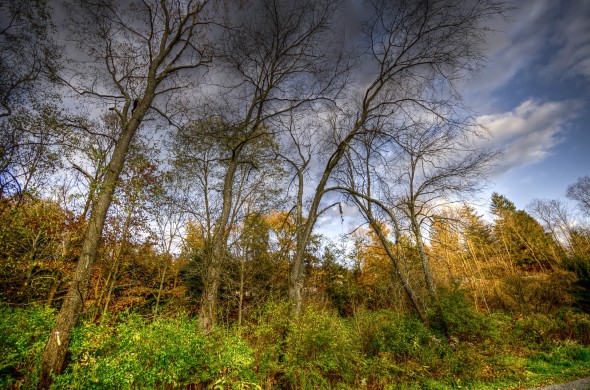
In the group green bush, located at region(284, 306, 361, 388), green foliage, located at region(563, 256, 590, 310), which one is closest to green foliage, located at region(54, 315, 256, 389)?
green bush, located at region(284, 306, 361, 388)

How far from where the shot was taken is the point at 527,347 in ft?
26.7

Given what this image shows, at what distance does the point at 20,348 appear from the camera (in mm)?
4016

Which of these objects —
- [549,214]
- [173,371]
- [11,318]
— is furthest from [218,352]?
[549,214]

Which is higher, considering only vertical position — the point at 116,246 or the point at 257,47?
the point at 257,47

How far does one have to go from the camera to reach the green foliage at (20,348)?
3814mm

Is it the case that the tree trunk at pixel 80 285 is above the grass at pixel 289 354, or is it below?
above

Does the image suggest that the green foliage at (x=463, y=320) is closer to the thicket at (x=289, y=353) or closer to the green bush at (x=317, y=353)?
the thicket at (x=289, y=353)

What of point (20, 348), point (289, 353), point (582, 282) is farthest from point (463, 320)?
point (20, 348)

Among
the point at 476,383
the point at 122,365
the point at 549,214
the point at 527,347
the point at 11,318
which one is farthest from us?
the point at 549,214

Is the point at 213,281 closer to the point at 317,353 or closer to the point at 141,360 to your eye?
the point at 141,360

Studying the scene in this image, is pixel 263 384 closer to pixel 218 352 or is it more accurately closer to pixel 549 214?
pixel 218 352

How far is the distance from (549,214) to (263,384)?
37.8 metres

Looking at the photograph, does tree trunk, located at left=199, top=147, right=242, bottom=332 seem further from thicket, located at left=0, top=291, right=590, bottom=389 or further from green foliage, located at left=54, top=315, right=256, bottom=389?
green foliage, located at left=54, top=315, right=256, bottom=389

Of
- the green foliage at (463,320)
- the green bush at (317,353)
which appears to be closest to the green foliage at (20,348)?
the green bush at (317,353)
